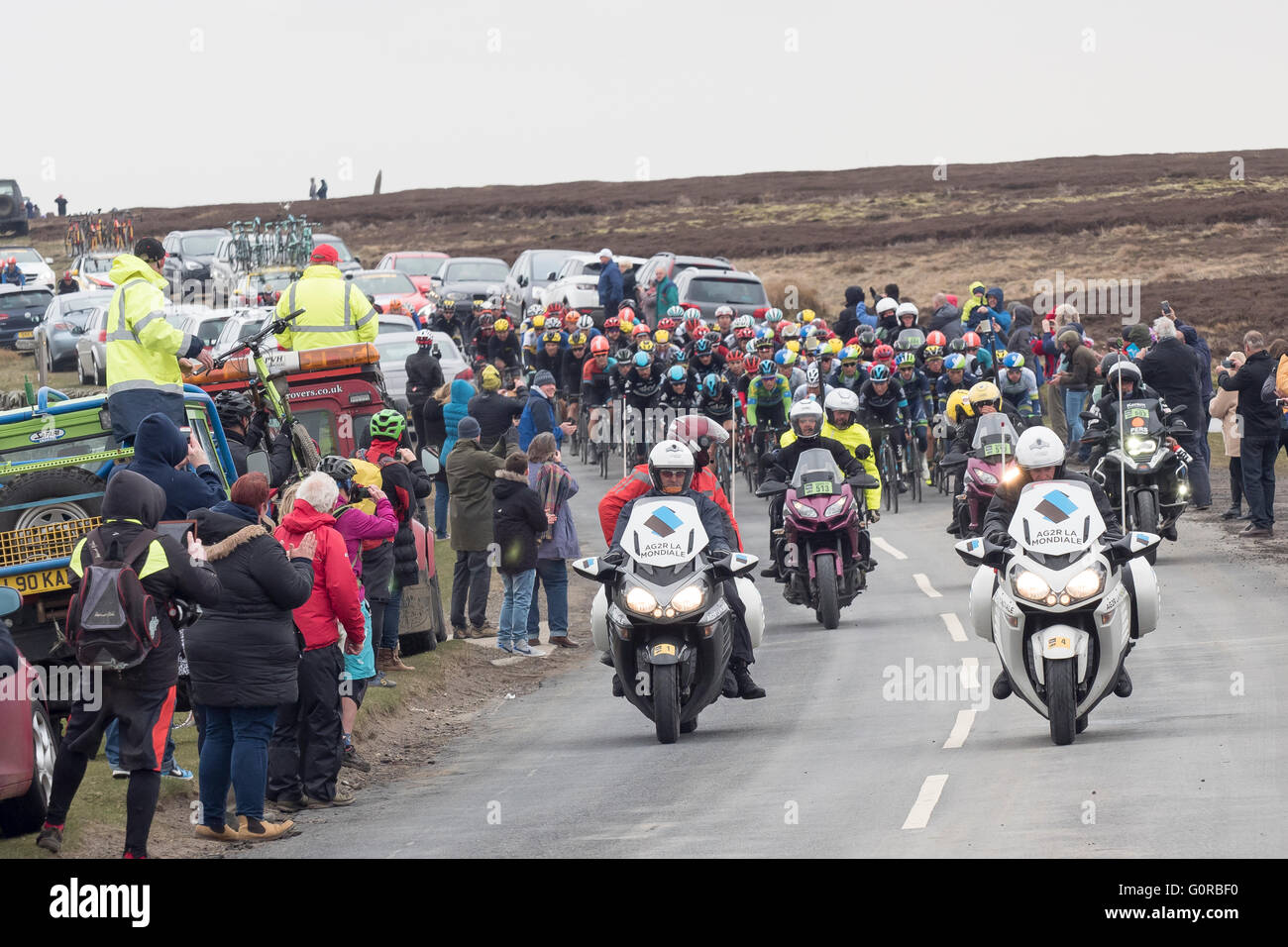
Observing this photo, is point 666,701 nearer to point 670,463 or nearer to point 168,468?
point 670,463

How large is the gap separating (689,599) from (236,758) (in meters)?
3.37

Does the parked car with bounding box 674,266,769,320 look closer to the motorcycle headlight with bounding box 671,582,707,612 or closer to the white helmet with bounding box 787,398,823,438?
the white helmet with bounding box 787,398,823,438

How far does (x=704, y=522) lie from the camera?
1368 cm

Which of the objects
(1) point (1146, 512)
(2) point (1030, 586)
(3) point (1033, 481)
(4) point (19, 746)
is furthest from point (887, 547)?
(4) point (19, 746)

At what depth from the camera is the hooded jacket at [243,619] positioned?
34.5ft

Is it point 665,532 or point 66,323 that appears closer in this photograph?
point 665,532

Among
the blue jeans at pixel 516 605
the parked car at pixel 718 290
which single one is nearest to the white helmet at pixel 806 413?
the blue jeans at pixel 516 605

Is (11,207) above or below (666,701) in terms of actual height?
above

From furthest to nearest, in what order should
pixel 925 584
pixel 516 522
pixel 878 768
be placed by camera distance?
pixel 925 584 → pixel 516 522 → pixel 878 768

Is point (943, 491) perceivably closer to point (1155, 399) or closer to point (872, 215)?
point (1155, 399)

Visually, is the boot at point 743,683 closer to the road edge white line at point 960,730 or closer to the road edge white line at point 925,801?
the road edge white line at point 960,730

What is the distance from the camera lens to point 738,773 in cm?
1195
